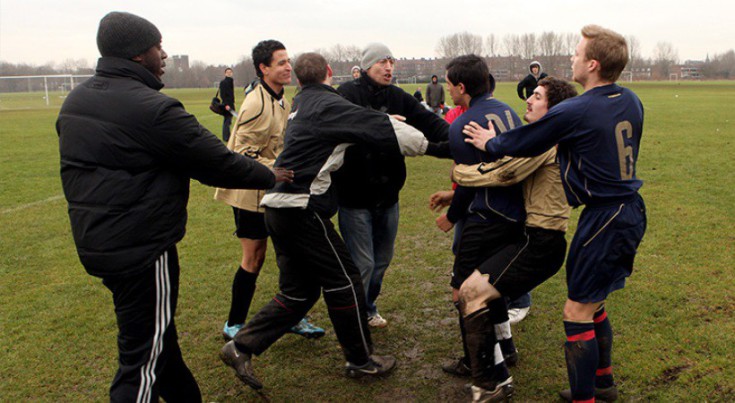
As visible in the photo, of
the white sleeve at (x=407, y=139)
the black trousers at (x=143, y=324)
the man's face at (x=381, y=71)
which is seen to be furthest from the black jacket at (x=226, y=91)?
the black trousers at (x=143, y=324)

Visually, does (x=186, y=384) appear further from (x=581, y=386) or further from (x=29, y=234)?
(x=29, y=234)

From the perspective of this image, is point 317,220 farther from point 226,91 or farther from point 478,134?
point 226,91

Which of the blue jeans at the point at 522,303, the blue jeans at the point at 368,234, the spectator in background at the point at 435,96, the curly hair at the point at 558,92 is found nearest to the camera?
the curly hair at the point at 558,92

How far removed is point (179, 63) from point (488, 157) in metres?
111

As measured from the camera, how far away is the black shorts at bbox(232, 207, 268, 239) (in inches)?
174

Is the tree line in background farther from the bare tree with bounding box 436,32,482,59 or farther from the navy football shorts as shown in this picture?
the navy football shorts

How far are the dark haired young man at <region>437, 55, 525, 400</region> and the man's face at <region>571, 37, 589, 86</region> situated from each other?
477 mm

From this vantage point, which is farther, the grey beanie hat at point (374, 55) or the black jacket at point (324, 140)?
the grey beanie hat at point (374, 55)

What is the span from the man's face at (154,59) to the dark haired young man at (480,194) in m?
1.69

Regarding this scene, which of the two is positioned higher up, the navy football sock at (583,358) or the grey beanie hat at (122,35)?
the grey beanie hat at (122,35)

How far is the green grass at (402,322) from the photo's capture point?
3.82 m

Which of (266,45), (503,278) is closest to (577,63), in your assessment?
(503,278)

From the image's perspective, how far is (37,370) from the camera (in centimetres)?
413

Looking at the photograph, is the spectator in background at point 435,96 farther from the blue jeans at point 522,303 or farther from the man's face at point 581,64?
the man's face at point 581,64
